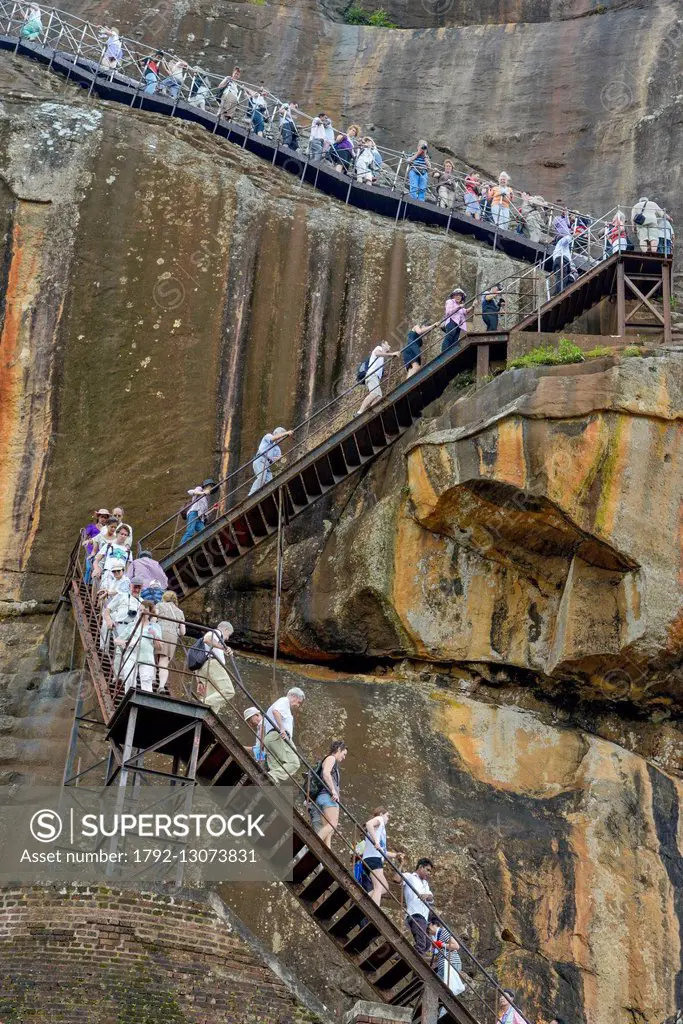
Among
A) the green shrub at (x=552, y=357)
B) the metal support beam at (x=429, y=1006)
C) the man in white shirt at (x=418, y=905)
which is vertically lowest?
the metal support beam at (x=429, y=1006)

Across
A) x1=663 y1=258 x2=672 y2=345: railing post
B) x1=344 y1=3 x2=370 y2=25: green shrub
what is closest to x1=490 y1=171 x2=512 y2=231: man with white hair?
x1=663 y1=258 x2=672 y2=345: railing post

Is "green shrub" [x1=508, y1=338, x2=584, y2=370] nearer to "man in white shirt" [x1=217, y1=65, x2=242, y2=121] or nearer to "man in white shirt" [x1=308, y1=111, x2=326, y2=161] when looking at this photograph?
"man in white shirt" [x1=308, y1=111, x2=326, y2=161]

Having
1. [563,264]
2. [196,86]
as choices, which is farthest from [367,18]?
[563,264]

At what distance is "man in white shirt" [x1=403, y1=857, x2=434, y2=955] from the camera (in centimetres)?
1939

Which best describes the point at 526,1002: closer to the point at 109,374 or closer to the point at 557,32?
the point at 109,374

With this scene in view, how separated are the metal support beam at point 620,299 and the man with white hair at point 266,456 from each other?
19.0 feet

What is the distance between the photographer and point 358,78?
1453 inches

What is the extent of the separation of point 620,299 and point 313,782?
35.9 ft

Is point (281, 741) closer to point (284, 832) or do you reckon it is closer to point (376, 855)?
point (284, 832)

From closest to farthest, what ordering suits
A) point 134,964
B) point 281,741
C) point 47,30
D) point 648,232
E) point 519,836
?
point 134,964 < point 281,741 < point 519,836 < point 648,232 < point 47,30

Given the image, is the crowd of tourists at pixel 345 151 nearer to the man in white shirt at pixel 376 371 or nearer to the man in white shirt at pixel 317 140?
the man in white shirt at pixel 317 140

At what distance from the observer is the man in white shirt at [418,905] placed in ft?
63.6

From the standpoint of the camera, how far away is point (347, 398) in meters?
28.4

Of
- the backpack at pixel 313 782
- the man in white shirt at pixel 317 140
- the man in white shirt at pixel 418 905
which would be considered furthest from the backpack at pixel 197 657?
the man in white shirt at pixel 317 140
